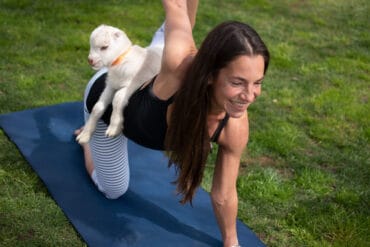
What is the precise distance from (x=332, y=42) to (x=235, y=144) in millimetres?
4702

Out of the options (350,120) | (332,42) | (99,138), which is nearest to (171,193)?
(99,138)

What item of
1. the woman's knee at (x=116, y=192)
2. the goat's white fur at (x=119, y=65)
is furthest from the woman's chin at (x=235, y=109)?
the woman's knee at (x=116, y=192)

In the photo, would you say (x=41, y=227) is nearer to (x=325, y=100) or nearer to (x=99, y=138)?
(x=99, y=138)

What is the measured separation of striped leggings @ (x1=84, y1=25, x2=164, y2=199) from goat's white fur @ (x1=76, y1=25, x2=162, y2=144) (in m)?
0.26

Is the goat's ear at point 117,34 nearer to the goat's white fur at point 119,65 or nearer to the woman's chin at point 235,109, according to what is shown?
the goat's white fur at point 119,65

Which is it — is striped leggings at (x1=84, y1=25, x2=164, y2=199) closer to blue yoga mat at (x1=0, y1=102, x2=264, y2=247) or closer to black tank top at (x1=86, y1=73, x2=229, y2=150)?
blue yoga mat at (x1=0, y1=102, x2=264, y2=247)

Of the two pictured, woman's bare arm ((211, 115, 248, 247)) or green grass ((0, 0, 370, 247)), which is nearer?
woman's bare arm ((211, 115, 248, 247))

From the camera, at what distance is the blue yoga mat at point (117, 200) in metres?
3.09

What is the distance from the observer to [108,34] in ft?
8.58

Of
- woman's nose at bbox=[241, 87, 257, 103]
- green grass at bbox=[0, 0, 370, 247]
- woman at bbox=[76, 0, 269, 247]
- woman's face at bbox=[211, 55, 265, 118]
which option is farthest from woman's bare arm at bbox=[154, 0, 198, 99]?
green grass at bbox=[0, 0, 370, 247]

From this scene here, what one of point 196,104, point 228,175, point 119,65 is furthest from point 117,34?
point 228,175

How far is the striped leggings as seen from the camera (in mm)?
3062

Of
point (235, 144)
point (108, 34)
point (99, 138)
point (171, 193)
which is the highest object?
point (108, 34)

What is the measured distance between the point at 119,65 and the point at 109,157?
2.33 feet
